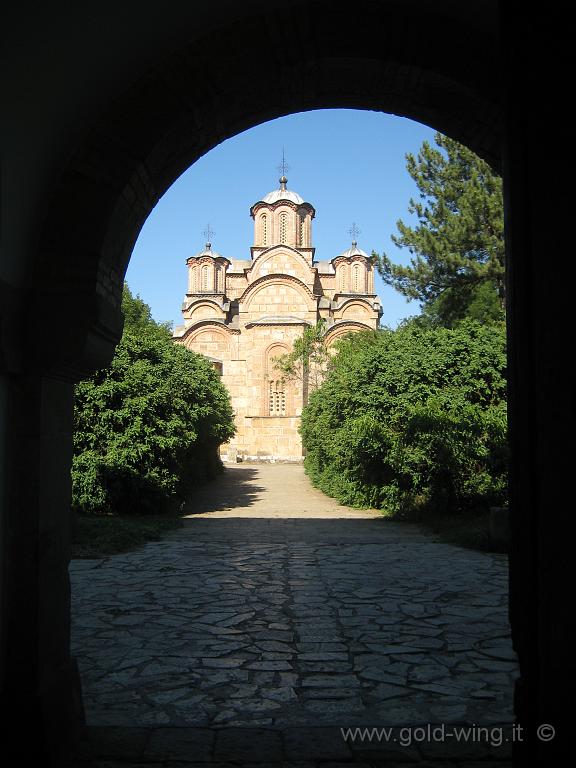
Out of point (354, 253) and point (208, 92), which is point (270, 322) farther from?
point (208, 92)

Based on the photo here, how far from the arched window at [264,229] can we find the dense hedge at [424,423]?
21.6m

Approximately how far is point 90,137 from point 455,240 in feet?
66.0

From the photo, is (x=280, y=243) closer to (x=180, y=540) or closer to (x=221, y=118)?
(x=180, y=540)

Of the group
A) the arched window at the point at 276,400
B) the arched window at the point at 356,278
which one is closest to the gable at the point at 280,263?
the arched window at the point at 276,400

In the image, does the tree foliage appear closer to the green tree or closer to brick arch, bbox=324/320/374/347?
the green tree

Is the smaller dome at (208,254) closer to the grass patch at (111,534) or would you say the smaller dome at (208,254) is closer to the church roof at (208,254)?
the church roof at (208,254)

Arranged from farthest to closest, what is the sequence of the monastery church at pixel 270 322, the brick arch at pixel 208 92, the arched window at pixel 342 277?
the arched window at pixel 342 277 < the monastery church at pixel 270 322 < the brick arch at pixel 208 92

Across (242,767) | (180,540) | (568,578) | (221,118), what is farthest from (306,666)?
(180,540)

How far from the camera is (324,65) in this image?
2729mm

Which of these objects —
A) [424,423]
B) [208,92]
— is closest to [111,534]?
[424,423]

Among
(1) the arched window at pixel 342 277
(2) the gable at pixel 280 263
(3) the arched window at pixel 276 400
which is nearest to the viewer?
(3) the arched window at pixel 276 400

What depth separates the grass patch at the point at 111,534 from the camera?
24.5 feet

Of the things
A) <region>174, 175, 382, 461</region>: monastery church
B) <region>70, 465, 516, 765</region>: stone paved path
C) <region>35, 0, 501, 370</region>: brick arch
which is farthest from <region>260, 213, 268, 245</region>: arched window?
<region>35, 0, 501, 370</region>: brick arch

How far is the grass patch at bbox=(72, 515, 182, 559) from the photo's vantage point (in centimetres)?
746
